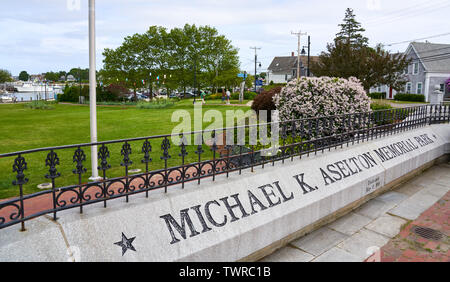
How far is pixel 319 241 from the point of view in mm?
5492

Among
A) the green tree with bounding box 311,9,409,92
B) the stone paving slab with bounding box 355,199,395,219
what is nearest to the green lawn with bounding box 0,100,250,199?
the stone paving slab with bounding box 355,199,395,219

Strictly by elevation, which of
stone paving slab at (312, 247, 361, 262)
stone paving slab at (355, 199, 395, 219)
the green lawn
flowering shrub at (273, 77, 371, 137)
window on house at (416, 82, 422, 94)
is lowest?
stone paving slab at (312, 247, 361, 262)

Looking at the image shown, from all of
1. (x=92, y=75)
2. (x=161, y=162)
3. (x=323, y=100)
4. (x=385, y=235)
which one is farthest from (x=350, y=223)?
(x=92, y=75)

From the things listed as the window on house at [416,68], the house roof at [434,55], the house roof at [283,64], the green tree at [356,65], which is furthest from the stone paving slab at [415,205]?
the house roof at [283,64]

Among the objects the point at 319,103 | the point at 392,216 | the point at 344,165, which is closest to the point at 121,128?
the point at 319,103

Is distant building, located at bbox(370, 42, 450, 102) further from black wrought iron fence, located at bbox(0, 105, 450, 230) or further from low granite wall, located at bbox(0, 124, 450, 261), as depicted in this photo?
low granite wall, located at bbox(0, 124, 450, 261)

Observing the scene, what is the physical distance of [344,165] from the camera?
702cm

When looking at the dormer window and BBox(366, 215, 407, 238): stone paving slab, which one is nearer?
BBox(366, 215, 407, 238): stone paving slab

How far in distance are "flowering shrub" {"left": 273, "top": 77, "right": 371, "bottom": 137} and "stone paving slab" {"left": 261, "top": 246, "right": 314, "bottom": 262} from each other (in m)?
5.26

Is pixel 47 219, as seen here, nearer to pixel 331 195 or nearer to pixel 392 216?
pixel 331 195

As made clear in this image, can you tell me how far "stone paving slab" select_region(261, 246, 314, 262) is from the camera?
4910 mm

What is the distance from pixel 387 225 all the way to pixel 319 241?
65.3 inches

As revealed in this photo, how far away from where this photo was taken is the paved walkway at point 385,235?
507 centimetres
